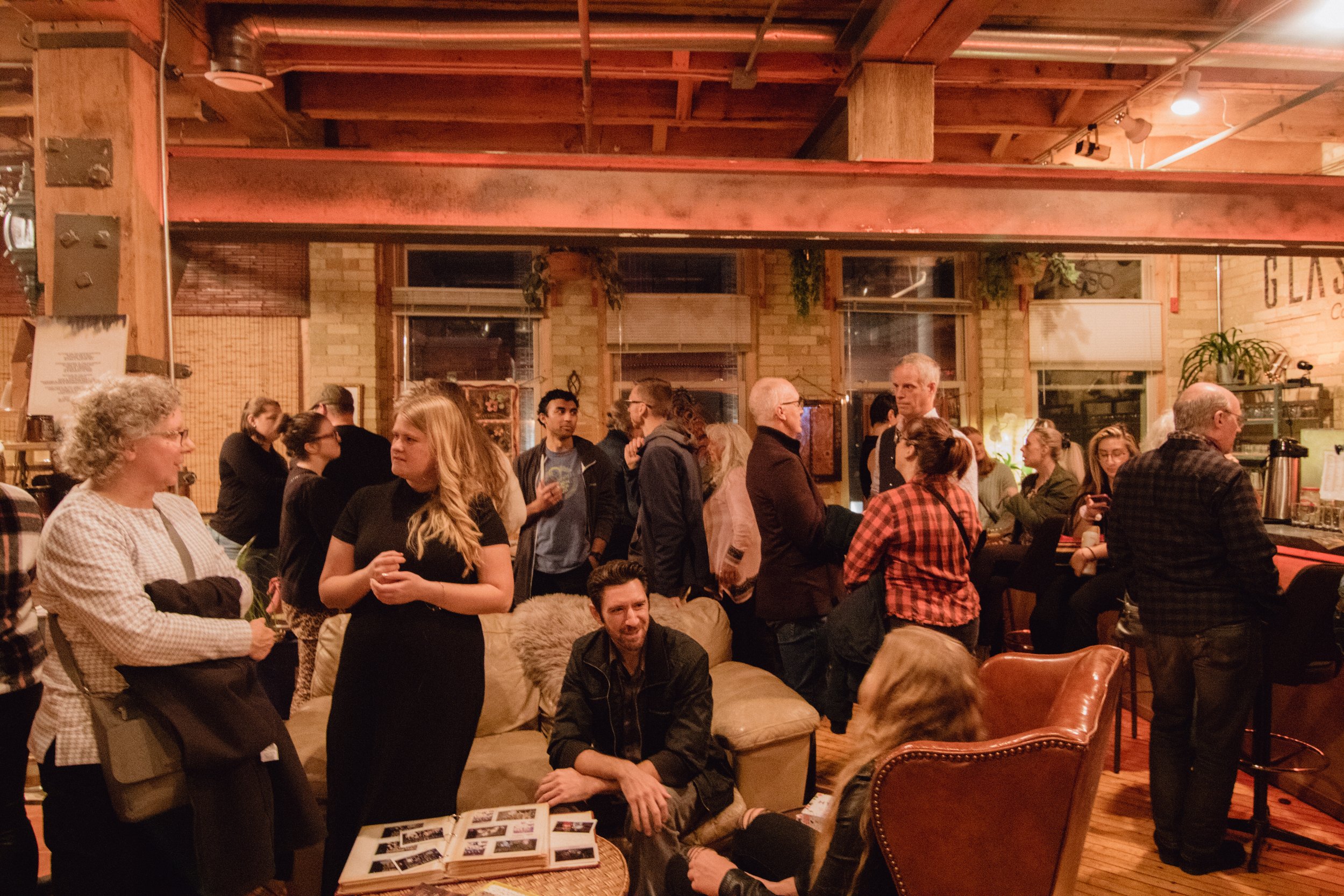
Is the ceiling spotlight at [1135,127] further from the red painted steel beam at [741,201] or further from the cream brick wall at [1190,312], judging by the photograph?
the cream brick wall at [1190,312]

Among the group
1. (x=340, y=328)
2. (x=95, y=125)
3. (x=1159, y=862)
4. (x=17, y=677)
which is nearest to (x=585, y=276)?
(x=340, y=328)

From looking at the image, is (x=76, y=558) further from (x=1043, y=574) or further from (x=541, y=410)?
(x=1043, y=574)

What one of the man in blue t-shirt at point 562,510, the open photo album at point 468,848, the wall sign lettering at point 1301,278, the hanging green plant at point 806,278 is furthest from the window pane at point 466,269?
the wall sign lettering at point 1301,278

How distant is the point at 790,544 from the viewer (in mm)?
3451

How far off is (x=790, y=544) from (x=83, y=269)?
8.78 feet

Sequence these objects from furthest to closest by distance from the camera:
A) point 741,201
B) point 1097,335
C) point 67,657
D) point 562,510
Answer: point 1097,335
point 562,510
point 741,201
point 67,657

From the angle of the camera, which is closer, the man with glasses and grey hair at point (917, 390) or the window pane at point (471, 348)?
the man with glasses and grey hair at point (917, 390)

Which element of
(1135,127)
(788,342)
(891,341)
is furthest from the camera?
(891,341)

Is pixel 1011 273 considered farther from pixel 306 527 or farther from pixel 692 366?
pixel 306 527

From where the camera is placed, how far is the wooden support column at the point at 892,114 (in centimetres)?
331

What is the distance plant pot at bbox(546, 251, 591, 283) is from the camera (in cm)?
652

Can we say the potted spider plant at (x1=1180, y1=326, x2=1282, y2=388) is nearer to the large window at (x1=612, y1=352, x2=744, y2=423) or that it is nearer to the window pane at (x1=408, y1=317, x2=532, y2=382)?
the large window at (x1=612, y1=352, x2=744, y2=423)

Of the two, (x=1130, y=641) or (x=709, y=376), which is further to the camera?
(x=709, y=376)

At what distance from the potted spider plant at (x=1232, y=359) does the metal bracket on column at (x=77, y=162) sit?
793 centimetres
